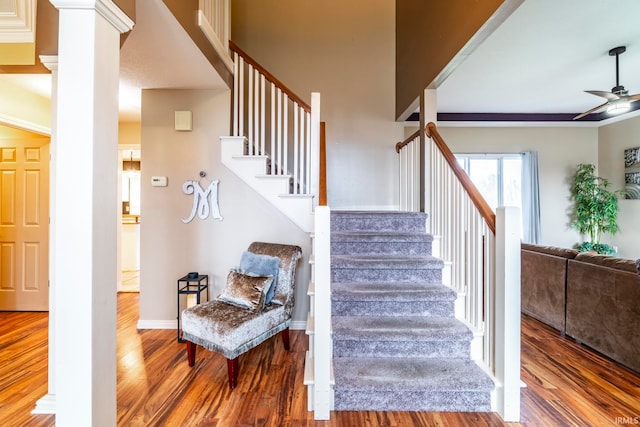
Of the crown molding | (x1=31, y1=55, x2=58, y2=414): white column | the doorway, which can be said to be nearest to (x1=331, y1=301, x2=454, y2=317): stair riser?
(x1=31, y1=55, x2=58, y2=414): white column

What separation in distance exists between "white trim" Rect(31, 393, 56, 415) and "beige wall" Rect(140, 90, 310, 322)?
1257 mm

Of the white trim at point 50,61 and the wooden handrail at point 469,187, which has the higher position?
the white trim at point 50,61

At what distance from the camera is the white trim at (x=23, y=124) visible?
3.07 metres

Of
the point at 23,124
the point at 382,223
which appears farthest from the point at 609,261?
the point at 23,124

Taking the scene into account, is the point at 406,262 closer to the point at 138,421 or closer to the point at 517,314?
the point at 517,314

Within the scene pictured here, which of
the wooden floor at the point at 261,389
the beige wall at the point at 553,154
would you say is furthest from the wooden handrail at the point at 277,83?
the beige wall at the point at 553,154

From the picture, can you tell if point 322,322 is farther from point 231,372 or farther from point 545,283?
point 545,283

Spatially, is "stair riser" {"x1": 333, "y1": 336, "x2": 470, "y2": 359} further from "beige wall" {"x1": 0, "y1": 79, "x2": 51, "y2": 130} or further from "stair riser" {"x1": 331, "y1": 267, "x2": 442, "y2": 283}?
"beige wall" {"x1": 0, "y1": 79, "x2": 51, "y2": 130}

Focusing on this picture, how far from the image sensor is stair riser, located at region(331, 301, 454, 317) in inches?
91.0

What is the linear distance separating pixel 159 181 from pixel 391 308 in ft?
8.41

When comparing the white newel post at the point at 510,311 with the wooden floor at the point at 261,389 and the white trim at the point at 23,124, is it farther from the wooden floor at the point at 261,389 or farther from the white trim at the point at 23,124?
the white trim at the point at 23,124

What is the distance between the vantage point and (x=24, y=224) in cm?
366

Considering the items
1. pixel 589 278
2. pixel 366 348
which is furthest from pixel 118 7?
pixel 589 278

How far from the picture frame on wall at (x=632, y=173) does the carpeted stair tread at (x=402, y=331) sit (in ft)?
15.9
